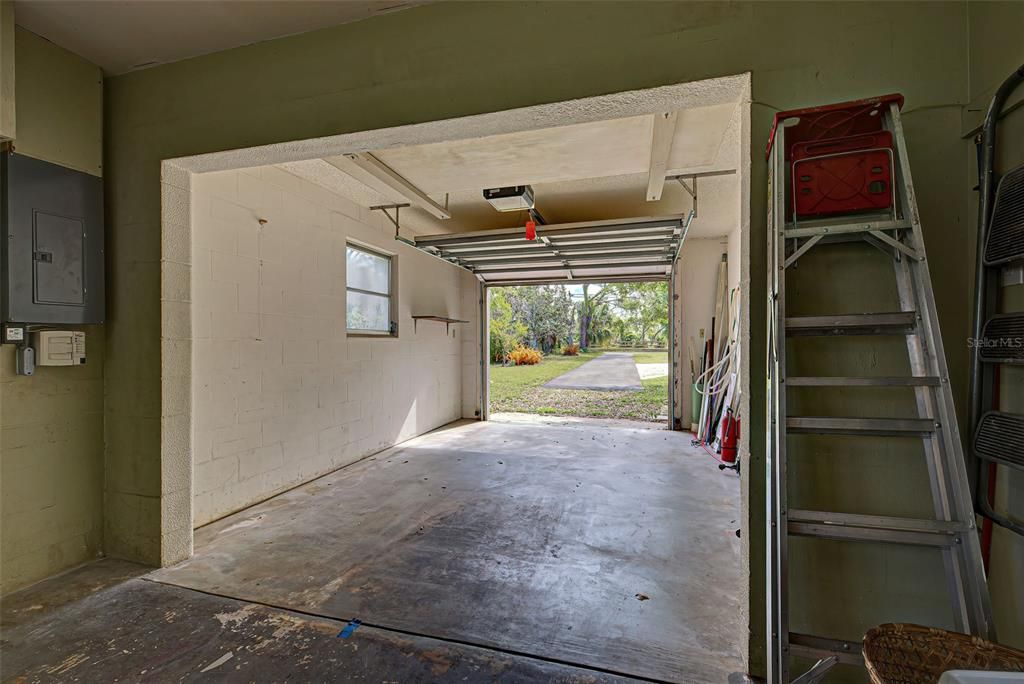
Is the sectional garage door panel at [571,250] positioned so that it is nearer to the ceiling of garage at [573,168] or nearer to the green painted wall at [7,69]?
the ceiling of garage at [573,168]

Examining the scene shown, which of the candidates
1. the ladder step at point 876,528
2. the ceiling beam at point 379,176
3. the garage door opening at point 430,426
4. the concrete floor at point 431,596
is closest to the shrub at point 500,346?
the garage door opening at point 430,426

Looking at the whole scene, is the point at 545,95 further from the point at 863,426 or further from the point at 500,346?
the point at 500,346

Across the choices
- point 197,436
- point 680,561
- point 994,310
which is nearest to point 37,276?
point 197,436

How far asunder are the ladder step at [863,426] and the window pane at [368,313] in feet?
13.9

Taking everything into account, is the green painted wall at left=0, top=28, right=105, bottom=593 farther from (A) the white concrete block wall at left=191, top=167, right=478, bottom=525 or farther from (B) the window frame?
(B) the window frame

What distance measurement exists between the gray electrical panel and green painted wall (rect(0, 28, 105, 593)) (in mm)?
124

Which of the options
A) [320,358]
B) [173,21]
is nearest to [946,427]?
[173,21]

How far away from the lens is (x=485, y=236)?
15.8ft

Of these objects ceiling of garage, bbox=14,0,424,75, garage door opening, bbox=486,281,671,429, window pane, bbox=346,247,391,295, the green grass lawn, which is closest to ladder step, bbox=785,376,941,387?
ceiling of garage, bbox=14,0,424,75

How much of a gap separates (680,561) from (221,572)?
268cm

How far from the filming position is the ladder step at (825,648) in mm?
1333

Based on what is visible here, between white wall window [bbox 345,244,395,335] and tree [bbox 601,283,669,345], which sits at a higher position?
tree [bbox 601,283,669,345]

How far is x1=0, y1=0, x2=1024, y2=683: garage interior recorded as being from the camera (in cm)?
152

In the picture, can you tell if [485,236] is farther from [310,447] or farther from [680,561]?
[680,561]
